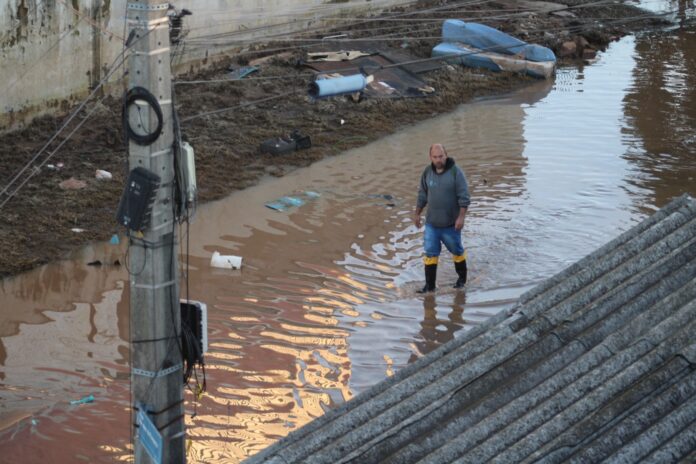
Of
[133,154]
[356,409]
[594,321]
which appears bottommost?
[356,409]

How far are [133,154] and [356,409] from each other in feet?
7.24

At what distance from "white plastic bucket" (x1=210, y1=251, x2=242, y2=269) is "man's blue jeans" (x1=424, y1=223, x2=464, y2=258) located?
2.51 m

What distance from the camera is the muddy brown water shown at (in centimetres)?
987

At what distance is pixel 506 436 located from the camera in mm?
5137

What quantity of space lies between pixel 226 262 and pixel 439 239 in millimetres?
2823

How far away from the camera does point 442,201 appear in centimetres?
1206

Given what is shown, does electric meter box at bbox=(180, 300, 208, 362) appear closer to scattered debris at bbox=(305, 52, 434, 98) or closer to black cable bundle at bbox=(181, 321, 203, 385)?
black cable bundle at bbox=(181, 321, 203, 385)

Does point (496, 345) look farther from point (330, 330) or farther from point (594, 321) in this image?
point (330, 330)

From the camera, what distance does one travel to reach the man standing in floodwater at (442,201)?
471 inches

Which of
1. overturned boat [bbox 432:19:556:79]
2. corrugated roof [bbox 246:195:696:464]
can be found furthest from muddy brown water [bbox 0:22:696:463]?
overturned boat [bbox 432:19:556:79]

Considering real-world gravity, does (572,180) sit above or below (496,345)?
below

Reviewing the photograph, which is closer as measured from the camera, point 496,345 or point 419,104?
point 496,345

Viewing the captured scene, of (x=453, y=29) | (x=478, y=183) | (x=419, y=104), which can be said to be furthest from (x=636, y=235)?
(x=453, y=29)

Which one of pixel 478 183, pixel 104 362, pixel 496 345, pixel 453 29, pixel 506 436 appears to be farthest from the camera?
pixel 453 29
